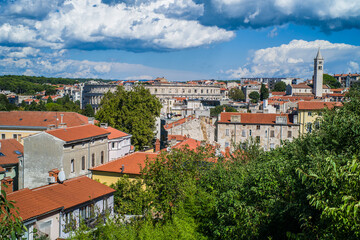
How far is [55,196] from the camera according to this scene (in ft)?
50.7

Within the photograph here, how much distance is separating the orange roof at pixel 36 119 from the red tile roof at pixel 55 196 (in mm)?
24910

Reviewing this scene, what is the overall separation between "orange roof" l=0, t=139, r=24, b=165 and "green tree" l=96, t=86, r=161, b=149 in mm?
12140

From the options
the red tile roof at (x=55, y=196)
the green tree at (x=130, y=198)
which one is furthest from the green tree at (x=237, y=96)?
the red tile roof at (x=55, y=196)

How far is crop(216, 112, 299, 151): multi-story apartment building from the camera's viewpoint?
4909 cm

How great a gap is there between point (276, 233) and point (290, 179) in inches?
80.9

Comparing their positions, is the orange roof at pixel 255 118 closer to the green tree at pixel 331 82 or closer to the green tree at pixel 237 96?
the green tree at pixel 237 96

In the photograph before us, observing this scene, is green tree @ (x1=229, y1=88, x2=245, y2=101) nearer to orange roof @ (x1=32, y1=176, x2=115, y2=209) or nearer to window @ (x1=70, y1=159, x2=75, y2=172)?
window @ (x1=70, y1=159, x2=75, y2=172)

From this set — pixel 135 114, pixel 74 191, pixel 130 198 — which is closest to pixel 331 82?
pixel 135 114

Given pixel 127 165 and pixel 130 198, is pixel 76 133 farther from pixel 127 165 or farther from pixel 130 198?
pixel 130 198

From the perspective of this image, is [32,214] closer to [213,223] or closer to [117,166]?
[213,223]

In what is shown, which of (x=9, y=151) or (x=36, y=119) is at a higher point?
(x=36, y=119)

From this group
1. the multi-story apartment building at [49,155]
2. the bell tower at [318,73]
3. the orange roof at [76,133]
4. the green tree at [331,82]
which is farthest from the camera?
the green tree at [331,82]

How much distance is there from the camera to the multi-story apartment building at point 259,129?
4909 cm

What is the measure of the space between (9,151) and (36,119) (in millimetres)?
13704
